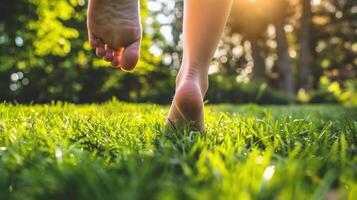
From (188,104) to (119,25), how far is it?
388mm

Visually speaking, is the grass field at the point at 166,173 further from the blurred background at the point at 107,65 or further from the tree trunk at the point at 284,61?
the tree trunk at the point at 284,61

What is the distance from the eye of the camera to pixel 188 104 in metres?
1.55

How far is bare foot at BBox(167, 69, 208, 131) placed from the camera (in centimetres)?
155

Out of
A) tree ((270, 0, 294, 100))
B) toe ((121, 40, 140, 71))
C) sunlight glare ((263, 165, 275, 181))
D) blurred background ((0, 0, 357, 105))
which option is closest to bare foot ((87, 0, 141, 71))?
toe ((121, 40, 140, 71))

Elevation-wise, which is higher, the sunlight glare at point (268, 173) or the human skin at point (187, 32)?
the human skin at point (187, 32)

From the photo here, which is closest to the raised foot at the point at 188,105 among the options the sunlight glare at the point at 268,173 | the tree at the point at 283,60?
the sunlight glare at the point at 268,173

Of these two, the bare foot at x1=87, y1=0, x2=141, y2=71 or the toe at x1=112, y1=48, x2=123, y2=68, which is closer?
the bare foot at x1=87, y1=0, x2=141, y2=71

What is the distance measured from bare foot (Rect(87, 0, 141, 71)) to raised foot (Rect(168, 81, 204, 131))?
0.81 feet

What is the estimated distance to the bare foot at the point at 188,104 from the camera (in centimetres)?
155

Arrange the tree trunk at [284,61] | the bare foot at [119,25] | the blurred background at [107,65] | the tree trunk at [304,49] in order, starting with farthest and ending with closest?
1. the tree trunk at [304,49]
2. the tree trunk at [284,61]
3. the blurred background at [107,65]
4. the bare foot at [119,25]

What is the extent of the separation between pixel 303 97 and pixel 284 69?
1.16m

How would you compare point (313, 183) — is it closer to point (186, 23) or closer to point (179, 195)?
point (179, 195)

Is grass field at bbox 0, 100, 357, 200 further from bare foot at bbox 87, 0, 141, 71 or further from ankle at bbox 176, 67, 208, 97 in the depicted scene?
bare foot at bbox 87, 0, 141, 71

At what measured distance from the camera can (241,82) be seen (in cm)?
1177
